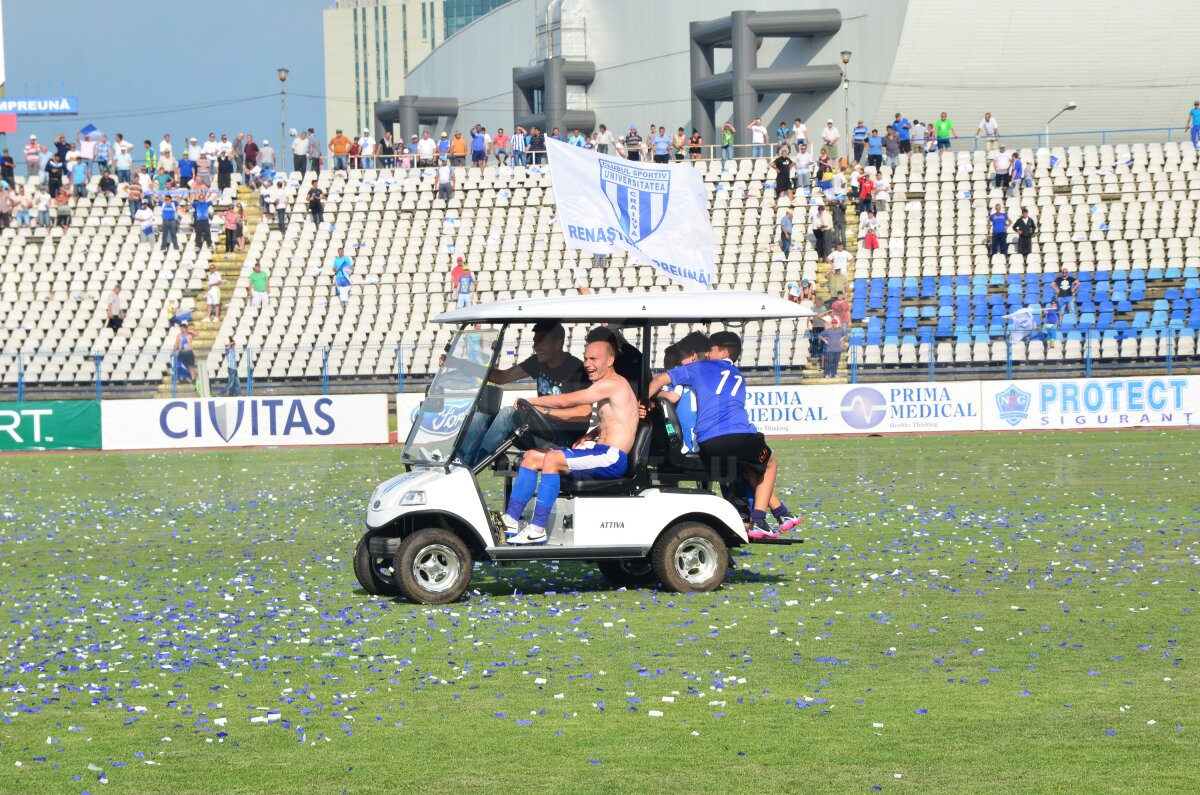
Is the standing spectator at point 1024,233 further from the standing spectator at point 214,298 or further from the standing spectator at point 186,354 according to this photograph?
the standing spectator at point 214,298

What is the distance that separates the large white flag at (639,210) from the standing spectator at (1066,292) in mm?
23587

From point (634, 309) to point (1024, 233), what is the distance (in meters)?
28.1

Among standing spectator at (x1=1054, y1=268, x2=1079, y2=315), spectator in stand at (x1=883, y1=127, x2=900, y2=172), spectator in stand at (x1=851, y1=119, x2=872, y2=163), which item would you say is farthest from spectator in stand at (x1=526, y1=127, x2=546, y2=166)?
standing spectator at (x1=1054, y1=268, x2=1079, y2=315)

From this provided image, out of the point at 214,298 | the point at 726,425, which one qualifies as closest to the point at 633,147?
the point at 214,298

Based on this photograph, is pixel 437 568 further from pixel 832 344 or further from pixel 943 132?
pixel 943 132

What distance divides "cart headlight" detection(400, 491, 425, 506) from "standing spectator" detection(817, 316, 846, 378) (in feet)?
74.6

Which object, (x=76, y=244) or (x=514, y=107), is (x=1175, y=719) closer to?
(x=76, y=244)

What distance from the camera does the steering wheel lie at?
11586mm

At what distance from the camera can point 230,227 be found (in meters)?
42.3

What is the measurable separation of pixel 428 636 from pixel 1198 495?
1129 cm

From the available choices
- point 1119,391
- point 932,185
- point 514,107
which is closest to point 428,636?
point 1119,391

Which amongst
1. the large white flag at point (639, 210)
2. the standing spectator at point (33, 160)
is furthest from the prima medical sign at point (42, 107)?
the large white flag at point (639, 210)

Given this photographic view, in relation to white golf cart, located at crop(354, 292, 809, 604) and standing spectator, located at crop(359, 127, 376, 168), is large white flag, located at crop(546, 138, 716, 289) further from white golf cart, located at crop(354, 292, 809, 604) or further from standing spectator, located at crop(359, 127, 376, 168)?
standing spectator, located at crop(359, 127, 376, 168)

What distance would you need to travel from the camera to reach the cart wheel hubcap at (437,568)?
37.5 feet
